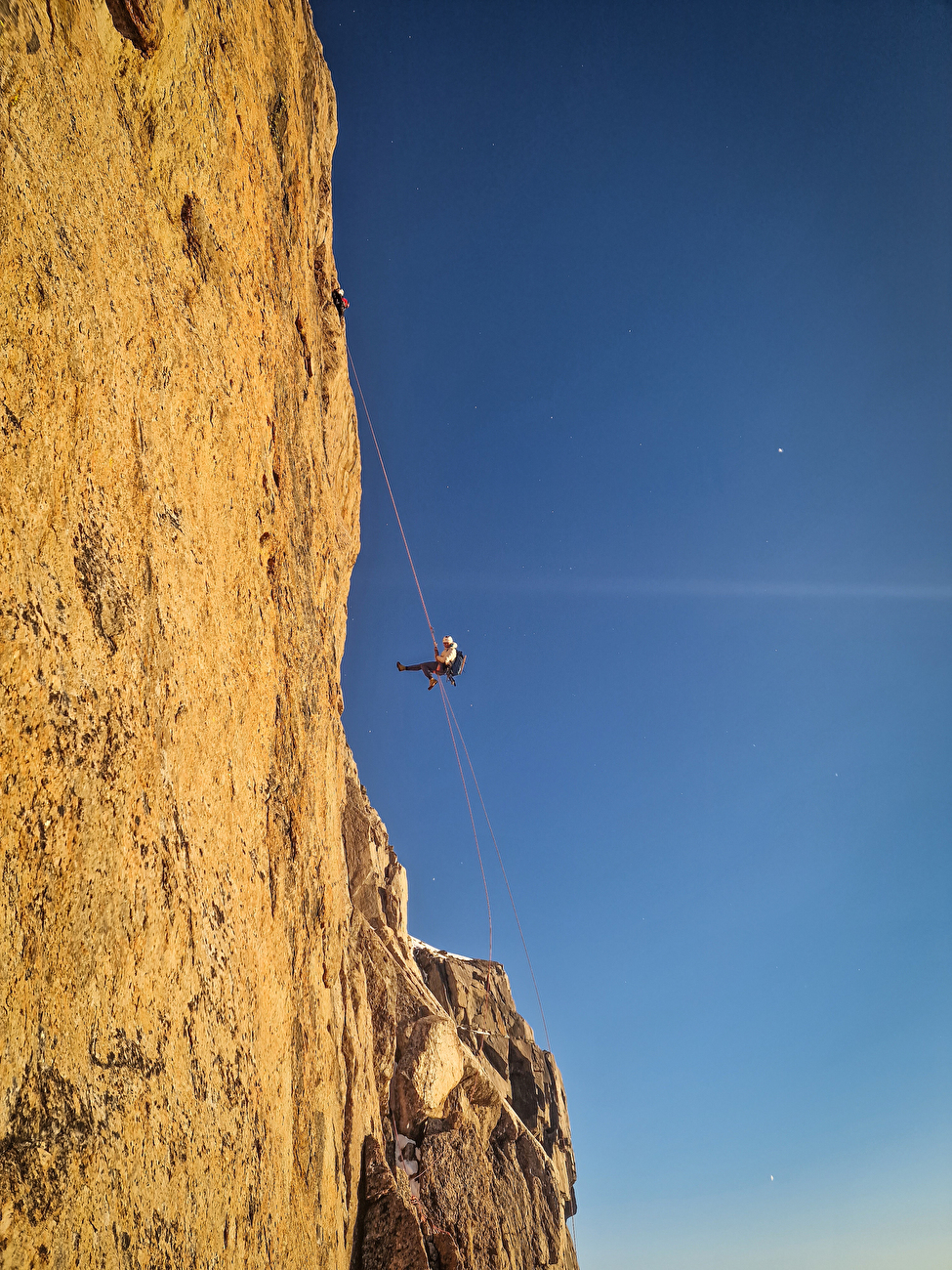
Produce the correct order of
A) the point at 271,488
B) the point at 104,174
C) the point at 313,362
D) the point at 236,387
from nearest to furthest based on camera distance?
the point at 104,174
the point at 236,387
the point at 271,488
the point at 313,362

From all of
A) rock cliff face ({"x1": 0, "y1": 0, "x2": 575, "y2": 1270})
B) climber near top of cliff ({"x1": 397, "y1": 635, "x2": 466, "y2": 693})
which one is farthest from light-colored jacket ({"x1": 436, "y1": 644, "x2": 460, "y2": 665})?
rock cliff face ({"x1": 0, "y1": 0, "x2": 575, "y2": 1270})

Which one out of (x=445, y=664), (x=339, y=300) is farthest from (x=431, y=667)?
(x=339, y=300)

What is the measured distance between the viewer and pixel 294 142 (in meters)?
10.8

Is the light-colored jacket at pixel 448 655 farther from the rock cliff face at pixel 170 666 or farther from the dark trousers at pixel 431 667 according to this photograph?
the rock cliff face at pixel 170 666

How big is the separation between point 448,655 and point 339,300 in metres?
8.43

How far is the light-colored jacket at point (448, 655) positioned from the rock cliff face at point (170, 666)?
5.74 metres

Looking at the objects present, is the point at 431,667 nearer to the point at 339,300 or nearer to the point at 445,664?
the point at 445,664

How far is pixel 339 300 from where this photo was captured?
13.7m

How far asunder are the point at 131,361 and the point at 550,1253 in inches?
846

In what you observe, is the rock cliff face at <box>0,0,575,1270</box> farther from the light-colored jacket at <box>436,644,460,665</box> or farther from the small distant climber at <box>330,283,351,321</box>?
the light-colored jacket at <box>436,644,460,665</box>

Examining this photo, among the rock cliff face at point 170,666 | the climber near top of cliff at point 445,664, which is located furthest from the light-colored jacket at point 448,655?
the rock cliff face at point 170,666

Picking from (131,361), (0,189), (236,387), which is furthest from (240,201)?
(0,189)

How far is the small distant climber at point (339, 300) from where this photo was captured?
13.5 m

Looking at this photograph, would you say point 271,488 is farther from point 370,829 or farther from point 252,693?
point 370,829
